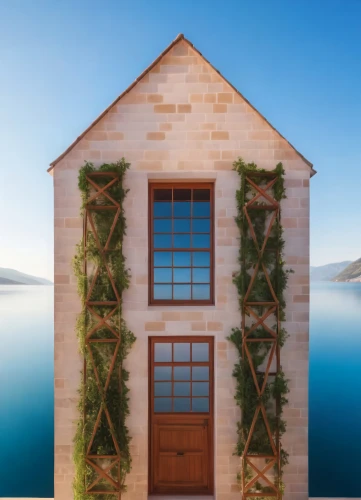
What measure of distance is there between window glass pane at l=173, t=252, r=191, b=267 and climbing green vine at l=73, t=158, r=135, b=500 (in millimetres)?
947

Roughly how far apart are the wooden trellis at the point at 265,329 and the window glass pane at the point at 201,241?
849 millimetres

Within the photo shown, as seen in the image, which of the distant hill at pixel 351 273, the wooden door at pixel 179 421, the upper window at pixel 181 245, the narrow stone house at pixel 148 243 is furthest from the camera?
the distant hill at pixel 351 273

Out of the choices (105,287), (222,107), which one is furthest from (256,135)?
(105,287)

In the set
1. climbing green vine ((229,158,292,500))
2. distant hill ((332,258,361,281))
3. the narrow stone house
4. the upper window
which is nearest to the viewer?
climbing green vine ((229,158,292,500))

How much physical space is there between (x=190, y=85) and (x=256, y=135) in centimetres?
151

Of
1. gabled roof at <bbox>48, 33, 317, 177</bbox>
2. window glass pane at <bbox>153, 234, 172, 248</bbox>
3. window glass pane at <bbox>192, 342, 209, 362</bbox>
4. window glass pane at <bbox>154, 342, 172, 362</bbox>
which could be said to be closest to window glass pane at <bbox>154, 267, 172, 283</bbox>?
window glass pane at <bbox>153, 234, 172, 248</bbox>

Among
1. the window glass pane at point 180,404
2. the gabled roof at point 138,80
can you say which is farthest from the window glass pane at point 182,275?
the gabled roof at point 138,80

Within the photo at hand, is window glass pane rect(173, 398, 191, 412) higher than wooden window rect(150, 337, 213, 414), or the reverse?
wooden window rect(150, 337, 213, 414)

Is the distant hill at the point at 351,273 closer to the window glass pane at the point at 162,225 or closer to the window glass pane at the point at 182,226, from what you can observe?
the window glass pane at the point at 182,226

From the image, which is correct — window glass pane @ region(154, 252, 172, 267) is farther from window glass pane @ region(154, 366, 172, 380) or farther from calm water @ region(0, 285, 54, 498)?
calm water @ region(0, 285, 54, 498)

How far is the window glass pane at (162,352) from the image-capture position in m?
5.61

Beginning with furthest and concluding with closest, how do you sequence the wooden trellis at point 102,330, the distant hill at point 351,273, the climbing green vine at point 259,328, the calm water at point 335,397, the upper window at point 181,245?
the distant hill at point 351,273, the calm water at point 335,397, the upper window at point 181,245, the climbing green vine at point 259,328, the wooden trellis at point 102,330

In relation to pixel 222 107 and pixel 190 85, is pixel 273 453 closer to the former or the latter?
pixel 222 107

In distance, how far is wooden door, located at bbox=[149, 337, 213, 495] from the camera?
558cm
